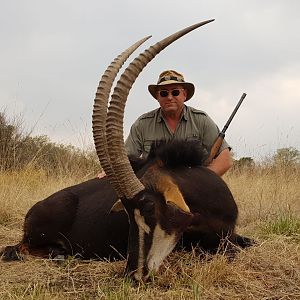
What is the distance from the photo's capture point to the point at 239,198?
24.3 feet

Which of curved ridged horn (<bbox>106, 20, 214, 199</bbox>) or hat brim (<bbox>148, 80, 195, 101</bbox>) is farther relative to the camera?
hat brim (<bbox>148, 80, 195, 101</bbox>)

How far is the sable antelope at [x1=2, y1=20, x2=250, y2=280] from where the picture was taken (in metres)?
3.26

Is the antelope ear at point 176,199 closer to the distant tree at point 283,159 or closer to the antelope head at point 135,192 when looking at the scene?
the antelope head at point 135,192

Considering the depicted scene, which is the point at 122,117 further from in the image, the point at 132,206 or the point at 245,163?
the point at 245,163

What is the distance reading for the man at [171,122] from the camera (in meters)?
5.51

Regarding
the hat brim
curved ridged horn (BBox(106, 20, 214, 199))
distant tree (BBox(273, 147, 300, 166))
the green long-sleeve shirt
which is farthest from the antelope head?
distant tree (BBox(273, 147, 300, 166))

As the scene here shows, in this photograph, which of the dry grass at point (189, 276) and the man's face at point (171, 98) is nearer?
the dry grass at point (189, 276)

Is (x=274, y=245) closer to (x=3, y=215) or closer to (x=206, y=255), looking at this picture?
(x=206, y=255)

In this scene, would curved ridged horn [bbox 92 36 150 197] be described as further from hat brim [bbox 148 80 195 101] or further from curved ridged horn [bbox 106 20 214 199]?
hat brim [bbox 148 80 195 101]

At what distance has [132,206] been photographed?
332cm

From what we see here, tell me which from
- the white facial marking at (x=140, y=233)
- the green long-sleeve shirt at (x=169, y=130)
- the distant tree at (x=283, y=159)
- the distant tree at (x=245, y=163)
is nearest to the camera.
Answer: the white facial marking at (x=140, y=233)

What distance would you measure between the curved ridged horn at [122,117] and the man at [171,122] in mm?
2148

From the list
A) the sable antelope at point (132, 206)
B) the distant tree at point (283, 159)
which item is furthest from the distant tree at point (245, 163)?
the sable antelope at point (132, 206)

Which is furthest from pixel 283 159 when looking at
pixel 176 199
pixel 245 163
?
pixel 176 199
